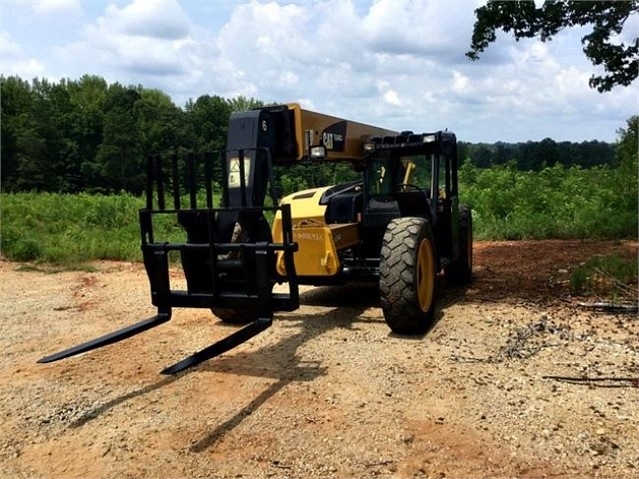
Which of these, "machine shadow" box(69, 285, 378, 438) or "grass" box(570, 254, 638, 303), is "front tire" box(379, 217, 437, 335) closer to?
"machine shadow" box(69, 285, 378, 438)

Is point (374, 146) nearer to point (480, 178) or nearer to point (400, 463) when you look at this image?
point (400, 463)

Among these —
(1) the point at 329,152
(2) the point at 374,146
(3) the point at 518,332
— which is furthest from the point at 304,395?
(2) the point at 374,146

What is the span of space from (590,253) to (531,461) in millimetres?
8251

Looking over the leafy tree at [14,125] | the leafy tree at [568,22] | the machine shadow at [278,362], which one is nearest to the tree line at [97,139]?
the leafy tree at [14,125]

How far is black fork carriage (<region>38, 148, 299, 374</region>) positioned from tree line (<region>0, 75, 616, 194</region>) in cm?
4099

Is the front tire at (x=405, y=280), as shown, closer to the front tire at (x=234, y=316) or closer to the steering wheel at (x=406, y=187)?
the steering wheel at (x=406, y=187)

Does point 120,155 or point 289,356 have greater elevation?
point 120,155

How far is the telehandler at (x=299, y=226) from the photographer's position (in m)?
4.94

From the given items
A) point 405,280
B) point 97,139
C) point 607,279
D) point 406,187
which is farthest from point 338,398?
point 97,139

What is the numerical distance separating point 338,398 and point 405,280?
1655mm

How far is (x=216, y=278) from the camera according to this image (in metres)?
4.97

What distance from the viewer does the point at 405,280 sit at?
18.9ft

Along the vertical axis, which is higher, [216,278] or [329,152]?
[329,152]

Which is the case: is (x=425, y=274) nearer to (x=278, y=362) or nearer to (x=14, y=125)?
(x=278, y=362)
